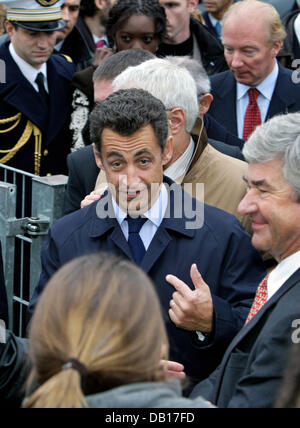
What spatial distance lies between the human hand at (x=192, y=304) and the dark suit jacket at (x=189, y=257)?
0.11 meters

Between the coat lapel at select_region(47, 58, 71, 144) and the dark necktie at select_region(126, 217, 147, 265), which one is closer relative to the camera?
the dark necktie at select_region(126, 217, 147, 265)

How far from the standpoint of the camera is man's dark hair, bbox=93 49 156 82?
14.6 ft

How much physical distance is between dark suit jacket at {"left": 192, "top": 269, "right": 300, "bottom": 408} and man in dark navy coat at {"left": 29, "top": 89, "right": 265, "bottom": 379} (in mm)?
372

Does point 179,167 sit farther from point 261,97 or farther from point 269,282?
point 261,97

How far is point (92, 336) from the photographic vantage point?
194 cm

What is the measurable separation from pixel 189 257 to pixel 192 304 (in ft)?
0.93

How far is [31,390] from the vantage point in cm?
214

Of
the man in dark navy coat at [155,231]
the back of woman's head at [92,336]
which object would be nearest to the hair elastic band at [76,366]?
the back of woman's head at [92,336]

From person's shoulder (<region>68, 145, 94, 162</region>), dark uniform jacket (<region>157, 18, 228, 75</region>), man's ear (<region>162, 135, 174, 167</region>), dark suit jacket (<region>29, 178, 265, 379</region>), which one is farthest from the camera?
dark uniform jacket (<region>157, 18, 228, 75</region>)

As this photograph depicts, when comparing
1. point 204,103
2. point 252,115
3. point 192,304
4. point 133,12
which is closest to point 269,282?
point 192,304

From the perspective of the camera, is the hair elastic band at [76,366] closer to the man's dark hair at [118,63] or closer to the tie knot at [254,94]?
Result: the man's dark hair at [118,63]

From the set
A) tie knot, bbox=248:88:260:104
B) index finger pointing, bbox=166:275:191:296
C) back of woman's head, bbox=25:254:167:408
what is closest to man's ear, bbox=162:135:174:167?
index finger pointing, bbox=166:275:191:296

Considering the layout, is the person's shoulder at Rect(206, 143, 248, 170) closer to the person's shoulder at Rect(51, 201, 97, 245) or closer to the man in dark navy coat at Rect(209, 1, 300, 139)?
the person's shoulder at Rect(51, 201, 97, 245)

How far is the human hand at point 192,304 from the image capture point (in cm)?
304
